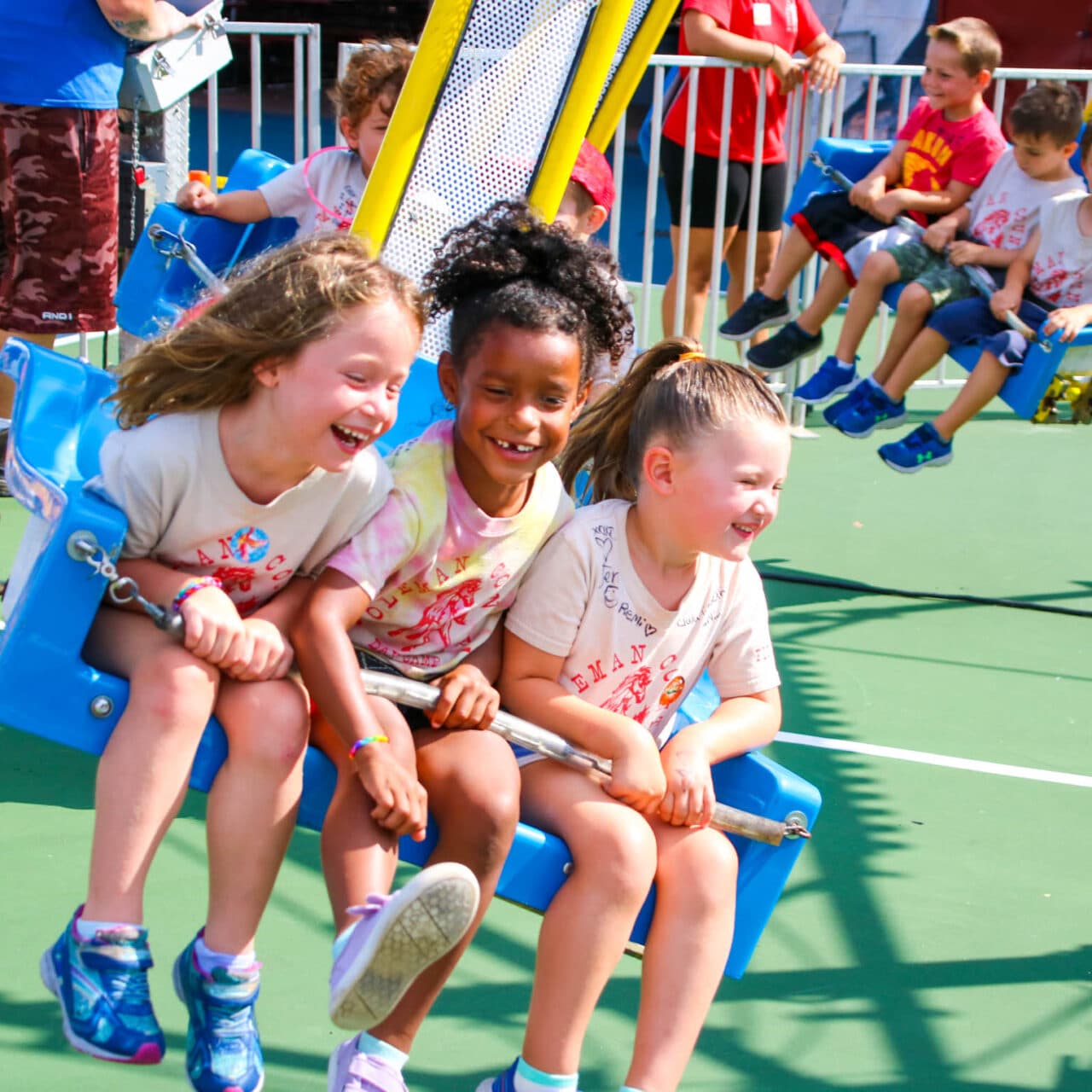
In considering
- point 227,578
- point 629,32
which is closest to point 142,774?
point 227,578

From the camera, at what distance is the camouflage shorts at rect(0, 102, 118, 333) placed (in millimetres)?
4980

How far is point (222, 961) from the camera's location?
85.2 inches

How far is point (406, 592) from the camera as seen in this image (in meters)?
2.47

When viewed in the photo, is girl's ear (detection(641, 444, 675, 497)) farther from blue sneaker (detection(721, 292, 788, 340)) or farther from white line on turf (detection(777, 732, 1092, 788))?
blue sneaker (detection(721, 292, 788, 340))

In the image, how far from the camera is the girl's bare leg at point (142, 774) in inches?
83.0

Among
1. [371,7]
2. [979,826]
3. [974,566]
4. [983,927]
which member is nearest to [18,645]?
[983,927]

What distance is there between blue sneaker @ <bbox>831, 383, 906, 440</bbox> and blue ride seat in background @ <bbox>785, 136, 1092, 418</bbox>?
0.27 metres

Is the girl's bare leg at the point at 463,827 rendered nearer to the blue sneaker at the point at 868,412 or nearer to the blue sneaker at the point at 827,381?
the blue sneaker at the point at 868,412

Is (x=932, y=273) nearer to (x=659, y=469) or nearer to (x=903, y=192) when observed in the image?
(x=903, y=192)

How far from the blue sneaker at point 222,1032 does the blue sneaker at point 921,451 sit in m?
3.71

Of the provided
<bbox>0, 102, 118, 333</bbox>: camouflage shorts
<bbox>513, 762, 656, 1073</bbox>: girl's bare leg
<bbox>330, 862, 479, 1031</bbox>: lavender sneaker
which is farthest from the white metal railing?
<bbox>330, 862, 479, 1031</bbox>: lavender sneaker

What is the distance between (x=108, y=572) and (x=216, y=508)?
26cm

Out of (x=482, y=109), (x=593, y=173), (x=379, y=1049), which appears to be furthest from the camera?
(x=593, y=173)

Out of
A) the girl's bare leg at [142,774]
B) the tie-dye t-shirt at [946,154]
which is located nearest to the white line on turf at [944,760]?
the girl's bare leg at [142,774]
